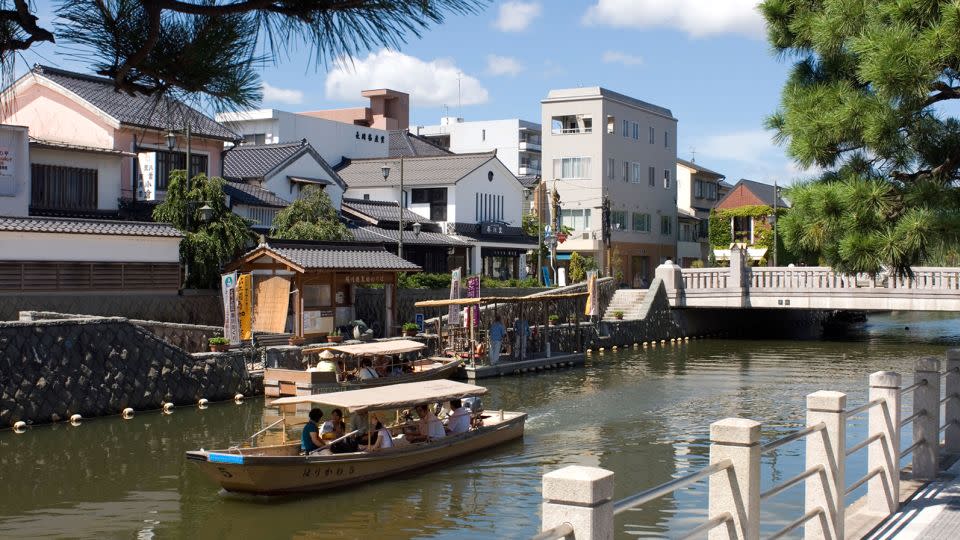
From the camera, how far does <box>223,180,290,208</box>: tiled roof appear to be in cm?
4194

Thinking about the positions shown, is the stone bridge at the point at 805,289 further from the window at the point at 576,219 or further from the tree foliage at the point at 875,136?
the tree foliage at the point at 875,136

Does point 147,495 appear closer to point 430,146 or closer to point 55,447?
point 55,447

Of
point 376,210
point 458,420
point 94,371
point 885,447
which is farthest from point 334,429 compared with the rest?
point 376,210

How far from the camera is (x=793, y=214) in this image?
522 inches

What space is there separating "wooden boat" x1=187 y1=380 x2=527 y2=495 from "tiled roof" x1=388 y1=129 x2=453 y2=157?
48.4 m

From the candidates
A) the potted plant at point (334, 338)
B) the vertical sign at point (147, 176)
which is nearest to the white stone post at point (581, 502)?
the potted plant at point (334, 338)

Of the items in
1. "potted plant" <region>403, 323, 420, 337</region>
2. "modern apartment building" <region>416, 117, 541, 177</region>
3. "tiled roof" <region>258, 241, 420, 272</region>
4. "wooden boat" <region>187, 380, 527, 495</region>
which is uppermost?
"modern apartment building" <region>416, 117, 541, 177</region>

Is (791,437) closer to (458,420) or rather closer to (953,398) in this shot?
(953,398)

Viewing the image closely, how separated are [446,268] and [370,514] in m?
36.4

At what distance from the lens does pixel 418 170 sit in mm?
57750

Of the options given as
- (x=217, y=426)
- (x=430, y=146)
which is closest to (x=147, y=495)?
(x=217, y=426)

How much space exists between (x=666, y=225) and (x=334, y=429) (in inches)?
2252

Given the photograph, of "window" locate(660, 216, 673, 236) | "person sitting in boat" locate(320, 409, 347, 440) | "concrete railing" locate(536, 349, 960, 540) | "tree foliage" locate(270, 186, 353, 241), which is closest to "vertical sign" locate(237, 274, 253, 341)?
"person sitting in boat" locate(320, 409, 347, 440)

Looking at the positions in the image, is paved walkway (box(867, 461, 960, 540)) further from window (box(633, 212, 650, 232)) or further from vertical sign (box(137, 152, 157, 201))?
window (box(633, 212, 650, 232))
